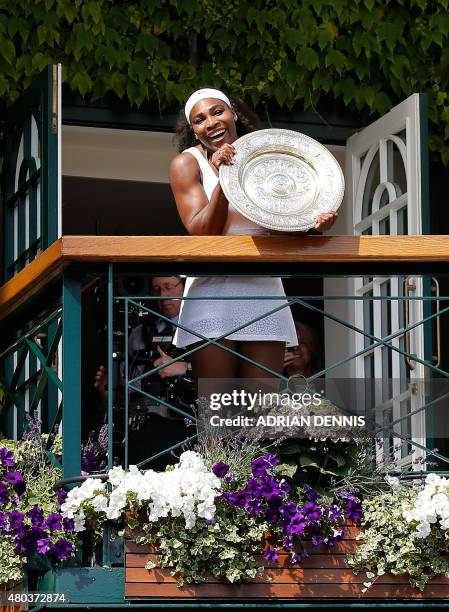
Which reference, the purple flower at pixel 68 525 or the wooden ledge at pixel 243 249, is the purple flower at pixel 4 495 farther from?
the wooden ledge at pixel 243 249

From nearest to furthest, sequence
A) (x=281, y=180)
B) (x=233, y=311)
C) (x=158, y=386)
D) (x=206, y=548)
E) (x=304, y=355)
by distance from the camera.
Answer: (x=206, y=548)
(x=281, y=180)
(x=233, y=311)
(x=158, y=386)
(x=304, y=355)

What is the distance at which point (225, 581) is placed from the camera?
13.0 feet

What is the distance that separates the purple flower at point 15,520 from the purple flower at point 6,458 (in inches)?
9.7

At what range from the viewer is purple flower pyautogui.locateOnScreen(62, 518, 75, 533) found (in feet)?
13.2

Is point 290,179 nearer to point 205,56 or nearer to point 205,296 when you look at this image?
point 205,296

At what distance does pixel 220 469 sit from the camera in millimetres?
3986

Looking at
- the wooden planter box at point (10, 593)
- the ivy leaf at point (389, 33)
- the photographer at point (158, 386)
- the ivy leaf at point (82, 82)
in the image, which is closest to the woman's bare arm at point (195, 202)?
the photographer at point (158, 386)

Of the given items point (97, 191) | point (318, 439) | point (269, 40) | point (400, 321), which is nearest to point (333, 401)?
point (318, 439)

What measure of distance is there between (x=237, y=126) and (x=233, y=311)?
856 mm

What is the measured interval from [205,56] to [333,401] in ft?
9.35

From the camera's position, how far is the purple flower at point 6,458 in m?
4.27

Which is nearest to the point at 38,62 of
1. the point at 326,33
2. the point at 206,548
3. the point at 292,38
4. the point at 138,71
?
the point at 138,71

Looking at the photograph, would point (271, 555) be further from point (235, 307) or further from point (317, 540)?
point (235, 307)

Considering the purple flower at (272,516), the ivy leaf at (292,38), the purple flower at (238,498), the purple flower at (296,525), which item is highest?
the ivy leaf at (292,38)
